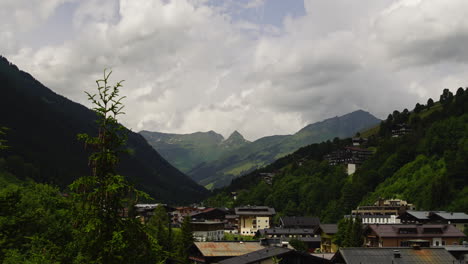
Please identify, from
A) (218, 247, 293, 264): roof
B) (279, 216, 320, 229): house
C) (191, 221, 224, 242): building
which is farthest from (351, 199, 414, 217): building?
(218, 247, 293, 264): roof

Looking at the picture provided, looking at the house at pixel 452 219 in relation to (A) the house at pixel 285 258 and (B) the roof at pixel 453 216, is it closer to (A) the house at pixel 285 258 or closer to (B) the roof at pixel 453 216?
(B) the roof at pixel 453 216

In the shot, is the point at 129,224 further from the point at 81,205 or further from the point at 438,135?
the point at 438,135

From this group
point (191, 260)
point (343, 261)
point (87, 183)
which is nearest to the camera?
point (87, 183)

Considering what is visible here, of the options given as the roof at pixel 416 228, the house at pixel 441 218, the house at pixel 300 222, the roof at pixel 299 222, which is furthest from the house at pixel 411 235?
the roof at pixel 299 222

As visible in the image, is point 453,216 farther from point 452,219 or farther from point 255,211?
point 255,211

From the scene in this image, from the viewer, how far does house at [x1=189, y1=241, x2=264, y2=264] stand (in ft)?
286

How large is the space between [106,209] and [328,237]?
373 ft

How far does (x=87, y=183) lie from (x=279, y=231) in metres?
140

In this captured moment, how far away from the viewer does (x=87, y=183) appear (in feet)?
68.4

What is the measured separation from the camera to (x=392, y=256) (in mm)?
58219

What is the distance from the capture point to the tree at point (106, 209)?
2059 centimetres

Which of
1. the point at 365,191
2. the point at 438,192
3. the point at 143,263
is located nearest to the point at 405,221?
the point at 438,192

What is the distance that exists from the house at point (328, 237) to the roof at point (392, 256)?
6554 cm

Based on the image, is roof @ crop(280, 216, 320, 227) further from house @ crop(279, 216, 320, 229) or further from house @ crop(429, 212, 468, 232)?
house @ crop(429, 212, 468, 232)
